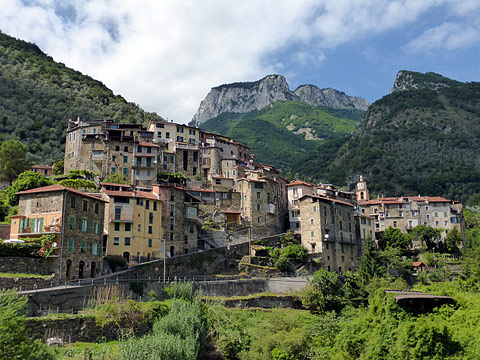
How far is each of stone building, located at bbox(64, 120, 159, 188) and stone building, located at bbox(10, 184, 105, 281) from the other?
1217 inches

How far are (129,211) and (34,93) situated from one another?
88.5 meters

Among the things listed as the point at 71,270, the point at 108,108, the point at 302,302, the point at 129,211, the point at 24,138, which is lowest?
the point at 302,302

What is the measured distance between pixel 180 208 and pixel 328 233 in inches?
947

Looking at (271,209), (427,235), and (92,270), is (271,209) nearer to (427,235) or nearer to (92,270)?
(427,235)

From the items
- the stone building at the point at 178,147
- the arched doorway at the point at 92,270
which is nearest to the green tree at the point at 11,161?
the stone building at the point at 178,147

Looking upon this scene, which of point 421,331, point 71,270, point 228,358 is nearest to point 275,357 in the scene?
point 228,358

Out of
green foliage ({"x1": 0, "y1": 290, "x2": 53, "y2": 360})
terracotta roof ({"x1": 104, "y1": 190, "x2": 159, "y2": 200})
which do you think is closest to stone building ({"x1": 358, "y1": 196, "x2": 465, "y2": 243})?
terracotta roof ({"x1": 104, "y1": 190, "x2": 159, "y2": 200})

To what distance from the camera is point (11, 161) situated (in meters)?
87.8

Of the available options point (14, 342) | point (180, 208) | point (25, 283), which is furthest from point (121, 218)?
point (14, 342)

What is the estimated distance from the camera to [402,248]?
9619cm

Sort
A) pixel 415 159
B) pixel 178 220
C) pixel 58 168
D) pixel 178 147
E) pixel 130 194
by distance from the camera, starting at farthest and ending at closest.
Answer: pixel 415 159, pixel 178 147, pixel 58 168, pixel 178 220, pixel 130 194

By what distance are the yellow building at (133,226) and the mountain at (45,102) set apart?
49.1 metres

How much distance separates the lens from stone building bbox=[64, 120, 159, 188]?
8588 centimetres

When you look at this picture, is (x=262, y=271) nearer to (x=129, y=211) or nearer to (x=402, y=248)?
(x=129, y=211)
